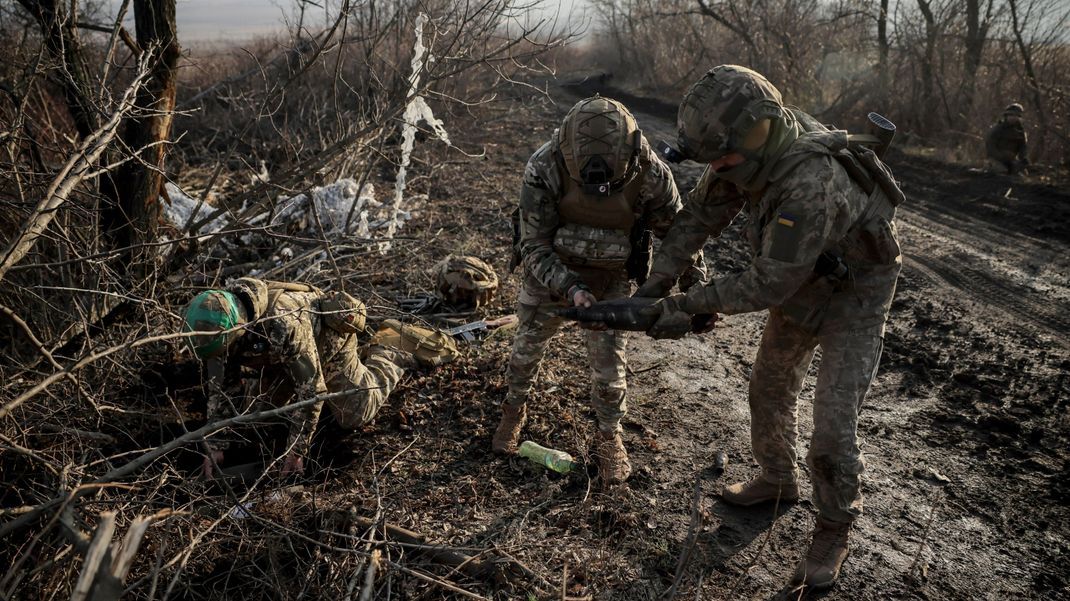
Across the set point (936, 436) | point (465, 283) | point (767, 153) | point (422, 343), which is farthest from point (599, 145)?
point (936, 436)

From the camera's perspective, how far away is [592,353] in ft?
11.6

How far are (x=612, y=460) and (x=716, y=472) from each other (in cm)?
64

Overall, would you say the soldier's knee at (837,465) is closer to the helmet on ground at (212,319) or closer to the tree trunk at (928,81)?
the helmet on ground at (212,319)

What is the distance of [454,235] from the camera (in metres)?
7.45

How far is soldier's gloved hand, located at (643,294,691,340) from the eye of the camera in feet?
9.60

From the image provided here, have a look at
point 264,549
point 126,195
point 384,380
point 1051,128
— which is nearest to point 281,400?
point 384,380

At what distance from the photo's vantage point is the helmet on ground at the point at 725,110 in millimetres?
2631

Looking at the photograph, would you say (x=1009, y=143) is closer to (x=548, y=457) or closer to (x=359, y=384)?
(x=548, y=457)

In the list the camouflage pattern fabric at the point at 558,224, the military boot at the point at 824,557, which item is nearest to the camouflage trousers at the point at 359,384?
the camouflage pattern fabric at the point at 558,224

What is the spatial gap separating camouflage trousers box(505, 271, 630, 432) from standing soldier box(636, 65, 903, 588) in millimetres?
602

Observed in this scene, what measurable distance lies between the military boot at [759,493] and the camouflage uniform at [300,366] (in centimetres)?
189

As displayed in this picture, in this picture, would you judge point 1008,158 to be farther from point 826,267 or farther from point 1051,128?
point 826,267

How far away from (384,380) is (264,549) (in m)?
1.48

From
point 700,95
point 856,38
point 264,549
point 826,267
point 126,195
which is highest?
point 856,38
